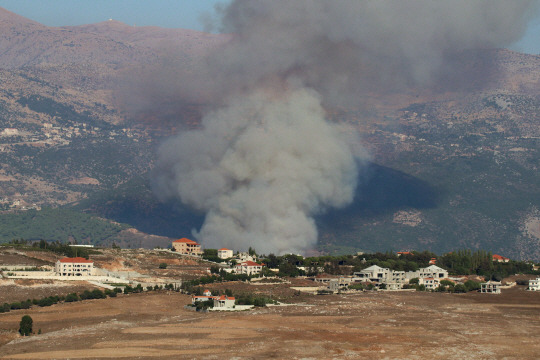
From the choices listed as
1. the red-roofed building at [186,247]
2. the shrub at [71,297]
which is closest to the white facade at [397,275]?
the red-roofed building at [186,247]

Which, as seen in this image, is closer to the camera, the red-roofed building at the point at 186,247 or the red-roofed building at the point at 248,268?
the red-roofed building at the point at 248,268

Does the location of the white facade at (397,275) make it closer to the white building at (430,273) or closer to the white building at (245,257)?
the white building at (430,273)

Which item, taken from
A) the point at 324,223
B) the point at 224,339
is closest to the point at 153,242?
the point at 324,223

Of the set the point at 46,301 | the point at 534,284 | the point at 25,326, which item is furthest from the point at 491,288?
the point at 25,326

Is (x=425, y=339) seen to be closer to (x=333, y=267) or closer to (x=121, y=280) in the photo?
(x=121, y=280)

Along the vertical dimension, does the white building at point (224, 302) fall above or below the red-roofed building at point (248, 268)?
below

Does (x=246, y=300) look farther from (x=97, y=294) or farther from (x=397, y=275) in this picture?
(x=397, y=275)
